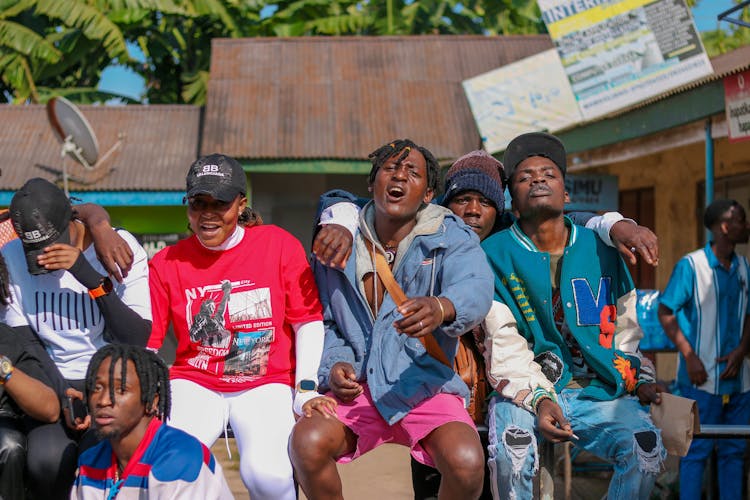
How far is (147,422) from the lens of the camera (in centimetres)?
292

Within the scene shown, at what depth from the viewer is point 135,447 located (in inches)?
113

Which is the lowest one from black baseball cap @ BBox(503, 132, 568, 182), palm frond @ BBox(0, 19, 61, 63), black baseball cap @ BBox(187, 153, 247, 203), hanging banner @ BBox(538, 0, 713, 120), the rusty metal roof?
black baseball cap @ BBox(187, 153, 247, 203)

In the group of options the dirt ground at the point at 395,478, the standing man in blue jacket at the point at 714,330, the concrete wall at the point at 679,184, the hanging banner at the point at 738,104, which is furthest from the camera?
the concrete wall at the point at 679,184

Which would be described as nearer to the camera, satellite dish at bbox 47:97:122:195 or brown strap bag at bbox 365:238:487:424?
brown strap bag at bbox 365:238:487:424

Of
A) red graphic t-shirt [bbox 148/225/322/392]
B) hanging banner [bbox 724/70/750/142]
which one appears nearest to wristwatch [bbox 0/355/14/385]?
red graphic t-shirt [bbox 148/225/322/392]

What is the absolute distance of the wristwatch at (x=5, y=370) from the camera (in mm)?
3119

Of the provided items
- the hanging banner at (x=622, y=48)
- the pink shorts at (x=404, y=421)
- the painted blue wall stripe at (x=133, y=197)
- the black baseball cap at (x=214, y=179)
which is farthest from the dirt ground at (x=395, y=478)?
the painted blue wall stripe at (x=133, y=197)

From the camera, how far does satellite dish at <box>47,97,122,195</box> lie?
13673 millimetres

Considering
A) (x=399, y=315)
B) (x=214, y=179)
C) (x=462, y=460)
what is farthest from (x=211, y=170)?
(x=462, y=460)

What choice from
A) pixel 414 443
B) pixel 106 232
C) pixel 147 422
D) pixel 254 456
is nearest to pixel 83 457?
pixel 147 422

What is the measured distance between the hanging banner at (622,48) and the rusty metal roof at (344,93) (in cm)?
578

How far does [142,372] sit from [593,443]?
5.78 ft

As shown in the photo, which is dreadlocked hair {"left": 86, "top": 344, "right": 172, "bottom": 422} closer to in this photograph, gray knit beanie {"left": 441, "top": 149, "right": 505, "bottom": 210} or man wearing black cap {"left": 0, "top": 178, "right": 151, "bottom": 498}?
man wearing black cap {"left": 0, "top": 178, "right": 151, "bottom": 498}

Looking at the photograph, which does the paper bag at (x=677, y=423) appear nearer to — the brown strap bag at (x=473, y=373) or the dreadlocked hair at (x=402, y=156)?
the brown strap bag at (x=473, y=373)
